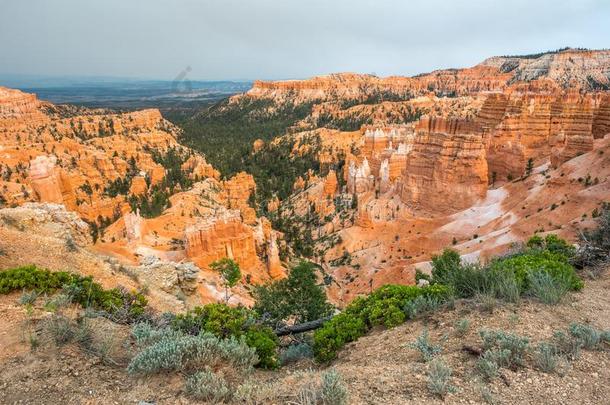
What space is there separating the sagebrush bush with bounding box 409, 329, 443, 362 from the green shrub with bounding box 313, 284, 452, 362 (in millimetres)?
1278

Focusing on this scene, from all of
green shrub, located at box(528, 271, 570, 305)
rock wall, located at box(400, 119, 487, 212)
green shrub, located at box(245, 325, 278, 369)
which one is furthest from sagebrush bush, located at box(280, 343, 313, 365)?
rock wall, located at box(400, 119, 487, 212)

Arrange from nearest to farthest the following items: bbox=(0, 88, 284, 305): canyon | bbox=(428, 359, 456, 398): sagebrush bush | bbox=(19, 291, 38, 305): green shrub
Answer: bbox=(428, 359, 456, 398): sagebrush bush, bbox=(19, 291, 38, 305): green shrub, bbox=(0, 88, 284, 305): canyon

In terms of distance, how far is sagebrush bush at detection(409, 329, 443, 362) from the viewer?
533 centimetres

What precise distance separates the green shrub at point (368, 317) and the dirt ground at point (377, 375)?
1.72 feet

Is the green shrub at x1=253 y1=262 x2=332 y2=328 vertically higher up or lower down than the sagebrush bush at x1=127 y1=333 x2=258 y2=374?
lower down

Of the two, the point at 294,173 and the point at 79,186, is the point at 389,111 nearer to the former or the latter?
the point at 294,173

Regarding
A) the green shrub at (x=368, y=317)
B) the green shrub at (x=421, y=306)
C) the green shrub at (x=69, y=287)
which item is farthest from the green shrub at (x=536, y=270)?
the green shrub at (x=69, y=287)

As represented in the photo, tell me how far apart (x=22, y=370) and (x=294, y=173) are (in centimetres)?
6154

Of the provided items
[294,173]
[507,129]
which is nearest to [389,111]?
[294,173]

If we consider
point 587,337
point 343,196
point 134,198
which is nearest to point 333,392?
point 587,337

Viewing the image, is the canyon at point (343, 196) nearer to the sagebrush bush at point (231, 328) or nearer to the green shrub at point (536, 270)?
the sagebrush bush at point (231, 328)

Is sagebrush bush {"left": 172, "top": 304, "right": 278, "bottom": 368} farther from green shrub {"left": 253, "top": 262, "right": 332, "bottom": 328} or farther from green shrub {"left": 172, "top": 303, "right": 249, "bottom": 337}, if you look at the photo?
green shrub {"left": 253, "top": 262, "right": 332, "bottom": 328}

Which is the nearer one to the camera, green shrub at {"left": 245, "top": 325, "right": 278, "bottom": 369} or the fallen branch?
the fallen branch

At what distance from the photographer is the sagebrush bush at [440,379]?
14.4 ft
